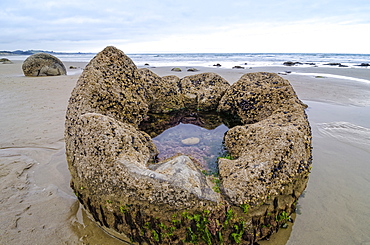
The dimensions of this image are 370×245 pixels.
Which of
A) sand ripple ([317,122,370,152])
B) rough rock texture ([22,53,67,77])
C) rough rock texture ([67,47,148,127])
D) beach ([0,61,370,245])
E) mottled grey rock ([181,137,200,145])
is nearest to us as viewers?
beach ([0,61,370,245])

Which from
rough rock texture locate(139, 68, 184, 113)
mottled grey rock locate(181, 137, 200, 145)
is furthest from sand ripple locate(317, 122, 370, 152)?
rough rock texture locate(139, 68, 184, 113)

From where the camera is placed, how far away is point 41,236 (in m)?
2.25

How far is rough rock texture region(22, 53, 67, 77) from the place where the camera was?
1396cm

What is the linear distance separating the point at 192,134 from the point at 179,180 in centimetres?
191

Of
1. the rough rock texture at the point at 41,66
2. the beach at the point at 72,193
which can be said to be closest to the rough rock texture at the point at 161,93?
the beach at the point at 72,193

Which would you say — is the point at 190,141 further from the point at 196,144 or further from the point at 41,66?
the point at 41,66

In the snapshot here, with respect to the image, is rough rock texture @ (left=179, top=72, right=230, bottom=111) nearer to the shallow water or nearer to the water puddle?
the water puddle

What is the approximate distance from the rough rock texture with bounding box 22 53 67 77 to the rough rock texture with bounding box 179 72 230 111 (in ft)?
43.6

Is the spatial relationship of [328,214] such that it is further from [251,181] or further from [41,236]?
[41,236]

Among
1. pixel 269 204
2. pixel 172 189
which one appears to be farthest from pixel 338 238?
pixel 172 189

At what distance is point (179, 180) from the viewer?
193cm

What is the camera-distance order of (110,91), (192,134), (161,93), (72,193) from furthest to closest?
(161,93) → (192,134) → (110,91) → (72,193)

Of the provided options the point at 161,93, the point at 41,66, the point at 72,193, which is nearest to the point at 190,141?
the point at 161,93

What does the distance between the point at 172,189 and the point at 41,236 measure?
1570mm
